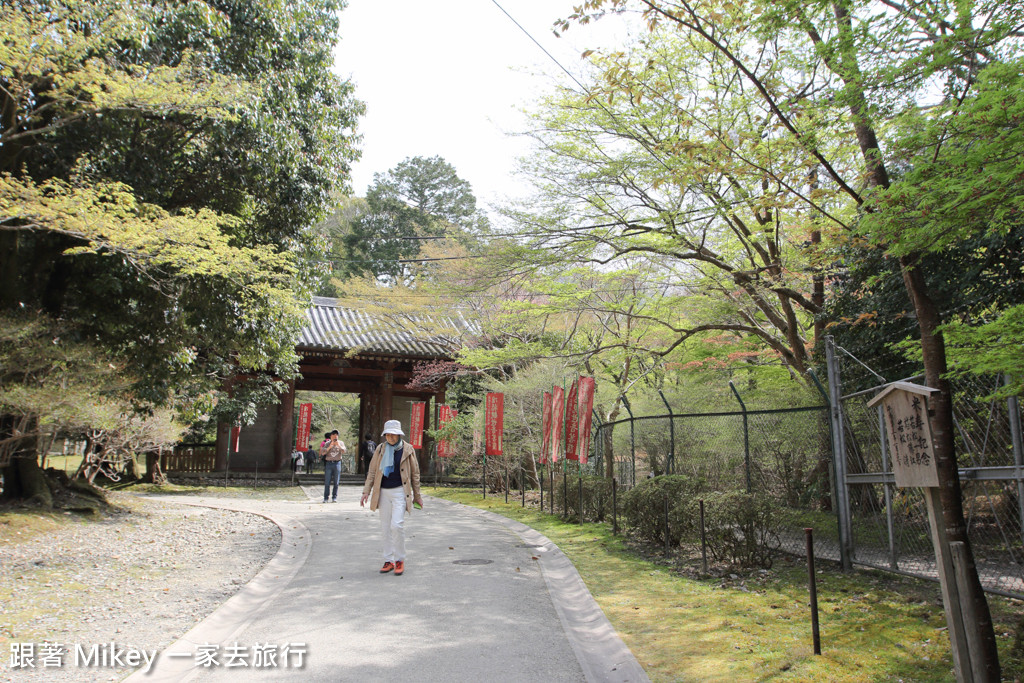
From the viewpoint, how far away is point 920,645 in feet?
15.9

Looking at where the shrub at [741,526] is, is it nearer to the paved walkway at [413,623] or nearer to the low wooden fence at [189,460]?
the paved walkway at [413,623]

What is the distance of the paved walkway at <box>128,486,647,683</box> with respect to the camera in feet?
15.1

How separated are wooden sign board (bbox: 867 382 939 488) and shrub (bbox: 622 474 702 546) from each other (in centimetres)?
412

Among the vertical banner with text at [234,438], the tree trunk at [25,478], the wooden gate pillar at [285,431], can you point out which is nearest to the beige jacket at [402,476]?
the tree trunk at [25,478]

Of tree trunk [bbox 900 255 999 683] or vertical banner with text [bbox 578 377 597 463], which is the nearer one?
tree trunk [bbox 900 255 999 683]

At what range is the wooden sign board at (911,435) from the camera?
155 inches

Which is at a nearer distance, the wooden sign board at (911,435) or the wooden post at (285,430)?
the wooden sign board at (911,435)

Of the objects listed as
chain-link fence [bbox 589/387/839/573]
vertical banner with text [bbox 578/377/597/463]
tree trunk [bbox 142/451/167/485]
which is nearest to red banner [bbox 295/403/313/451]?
tree trunk [bbox 142/451/167/485]

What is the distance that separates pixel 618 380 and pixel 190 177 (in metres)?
11.6

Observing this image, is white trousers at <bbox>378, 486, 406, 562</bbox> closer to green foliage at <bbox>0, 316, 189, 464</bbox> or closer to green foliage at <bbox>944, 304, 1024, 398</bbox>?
green foliage at <bbox>0, 316, 189, 464</bbox>

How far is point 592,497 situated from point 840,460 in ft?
18.2

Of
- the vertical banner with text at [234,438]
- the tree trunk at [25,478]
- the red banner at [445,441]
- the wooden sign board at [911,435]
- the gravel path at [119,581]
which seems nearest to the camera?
the wooden sign board at [911,435]

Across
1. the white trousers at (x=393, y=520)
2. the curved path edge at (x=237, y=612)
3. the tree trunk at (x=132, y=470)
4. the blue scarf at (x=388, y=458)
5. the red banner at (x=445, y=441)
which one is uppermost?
the red banner at (x=445, y=441)

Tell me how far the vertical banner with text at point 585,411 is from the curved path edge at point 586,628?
3.35 meters
